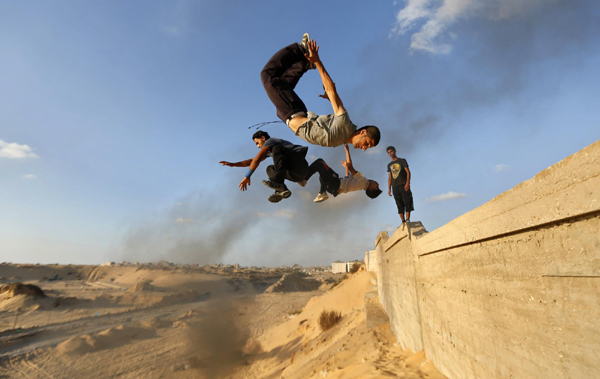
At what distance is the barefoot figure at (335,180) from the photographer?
4.34m

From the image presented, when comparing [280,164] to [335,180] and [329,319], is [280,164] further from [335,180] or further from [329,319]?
[329,319]

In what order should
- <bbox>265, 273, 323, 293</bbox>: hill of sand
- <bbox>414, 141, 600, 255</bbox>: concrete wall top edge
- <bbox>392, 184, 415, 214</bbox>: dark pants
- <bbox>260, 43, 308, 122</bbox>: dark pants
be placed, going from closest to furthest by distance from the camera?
<bbox>414, 141, 600, 255</bbox>: concrete wall top edge, <bbox>260, 43, 308, 122</bbox>: dark pants, <bbox>392, 184, 415, 214</bbox>: dark pants, <bbox>265, 273, 323, 293</bbox>: hill of sand

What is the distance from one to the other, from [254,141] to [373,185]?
1937mm

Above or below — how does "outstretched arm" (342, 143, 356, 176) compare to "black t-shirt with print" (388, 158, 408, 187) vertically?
below

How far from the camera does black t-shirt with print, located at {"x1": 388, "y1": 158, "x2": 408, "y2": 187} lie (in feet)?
22.6

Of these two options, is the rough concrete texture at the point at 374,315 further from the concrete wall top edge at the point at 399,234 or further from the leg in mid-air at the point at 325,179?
the leg in mid-air at the point at 325,179

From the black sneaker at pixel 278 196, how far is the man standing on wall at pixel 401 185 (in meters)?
3.70

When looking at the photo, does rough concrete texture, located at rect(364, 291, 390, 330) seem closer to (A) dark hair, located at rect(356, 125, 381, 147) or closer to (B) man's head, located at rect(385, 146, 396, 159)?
(B) man's head, located at rect(385, 146, 396, 159)

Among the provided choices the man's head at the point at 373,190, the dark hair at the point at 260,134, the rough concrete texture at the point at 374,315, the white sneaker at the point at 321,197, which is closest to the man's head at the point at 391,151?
the man's head at the point at 373,190

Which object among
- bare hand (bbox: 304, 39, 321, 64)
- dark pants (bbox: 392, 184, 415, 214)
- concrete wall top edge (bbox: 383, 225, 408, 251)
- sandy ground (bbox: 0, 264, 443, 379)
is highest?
bare hand (bbox: 304, 39, 321, 64)

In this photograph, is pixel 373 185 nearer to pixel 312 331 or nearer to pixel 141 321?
pixel 312 331

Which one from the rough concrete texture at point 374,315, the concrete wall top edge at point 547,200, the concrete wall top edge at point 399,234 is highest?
the concrete wall top edge at point 399,234

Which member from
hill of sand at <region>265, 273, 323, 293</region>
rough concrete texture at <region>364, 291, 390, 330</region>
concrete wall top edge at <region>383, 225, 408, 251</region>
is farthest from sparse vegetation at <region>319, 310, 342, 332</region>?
hill of sand at <region>265, 273, 323, 293</region>

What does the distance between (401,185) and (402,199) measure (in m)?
0.32
